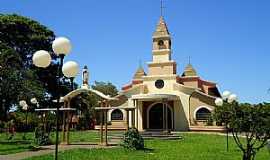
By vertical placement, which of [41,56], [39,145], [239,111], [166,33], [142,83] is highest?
[166,33]

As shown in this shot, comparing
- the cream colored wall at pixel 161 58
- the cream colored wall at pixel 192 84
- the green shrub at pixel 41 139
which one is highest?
the cream colored wall at pixel 161 58

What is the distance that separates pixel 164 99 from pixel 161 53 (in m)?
6.62

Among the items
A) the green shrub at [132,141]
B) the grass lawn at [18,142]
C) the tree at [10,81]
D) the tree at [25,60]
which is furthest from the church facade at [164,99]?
the green shrub at [132,141]

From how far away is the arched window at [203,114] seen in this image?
35019mm

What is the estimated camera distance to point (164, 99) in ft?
108

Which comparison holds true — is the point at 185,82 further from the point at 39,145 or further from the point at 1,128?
the point at 39,145

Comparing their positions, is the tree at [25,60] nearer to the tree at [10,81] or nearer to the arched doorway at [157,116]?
the tree at [10,81]

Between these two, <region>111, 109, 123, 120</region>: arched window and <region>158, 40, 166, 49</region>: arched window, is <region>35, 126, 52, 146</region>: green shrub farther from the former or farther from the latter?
<region>158, 40, 166, 49</region>: arched window

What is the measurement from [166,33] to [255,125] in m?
27.0

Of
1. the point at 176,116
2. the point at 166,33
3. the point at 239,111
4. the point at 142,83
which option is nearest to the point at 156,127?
the point at 176,116

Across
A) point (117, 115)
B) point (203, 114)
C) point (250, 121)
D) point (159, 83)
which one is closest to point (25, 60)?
point (117, 115)

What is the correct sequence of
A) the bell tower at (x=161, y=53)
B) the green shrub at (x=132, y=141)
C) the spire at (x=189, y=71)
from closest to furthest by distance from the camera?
1. the green shrub at (x=132, y=141)
2. the bell tower at (x=161, y=53)
3. the spire at (x=189, y=71)

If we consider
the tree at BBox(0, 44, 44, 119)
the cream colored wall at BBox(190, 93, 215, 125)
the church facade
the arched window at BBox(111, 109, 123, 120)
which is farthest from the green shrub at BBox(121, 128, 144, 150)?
the arched window at BBox(111, 109, 123, 120)

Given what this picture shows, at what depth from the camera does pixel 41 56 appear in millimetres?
8461
